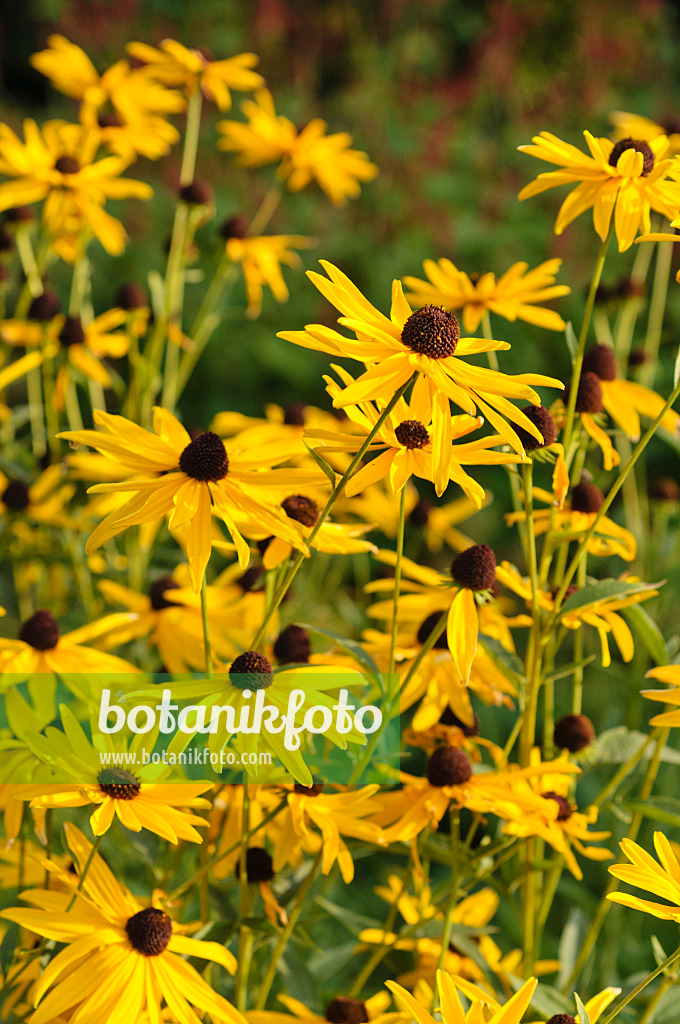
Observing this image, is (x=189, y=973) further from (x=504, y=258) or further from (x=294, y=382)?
(x=504, y=258)

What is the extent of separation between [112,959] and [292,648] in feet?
1.29

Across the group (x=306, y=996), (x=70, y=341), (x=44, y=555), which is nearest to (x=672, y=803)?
(x=306, y=996)

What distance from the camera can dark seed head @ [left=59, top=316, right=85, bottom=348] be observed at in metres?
1.84

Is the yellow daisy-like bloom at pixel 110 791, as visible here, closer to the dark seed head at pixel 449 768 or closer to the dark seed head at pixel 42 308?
the dark seed head at pixel 449 768

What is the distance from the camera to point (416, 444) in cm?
101

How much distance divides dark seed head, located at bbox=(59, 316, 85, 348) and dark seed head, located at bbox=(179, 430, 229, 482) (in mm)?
949

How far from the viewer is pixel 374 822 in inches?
44.4

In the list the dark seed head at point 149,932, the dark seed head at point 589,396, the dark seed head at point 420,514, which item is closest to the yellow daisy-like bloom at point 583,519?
the dark seed head at point 589,396

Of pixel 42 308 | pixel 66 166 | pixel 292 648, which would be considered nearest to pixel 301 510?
pixel 292 648

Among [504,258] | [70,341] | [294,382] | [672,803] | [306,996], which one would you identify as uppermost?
[504,258]

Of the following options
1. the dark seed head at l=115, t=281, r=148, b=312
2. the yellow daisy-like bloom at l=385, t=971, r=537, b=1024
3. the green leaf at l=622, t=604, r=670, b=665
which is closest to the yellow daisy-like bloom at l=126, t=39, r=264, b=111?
the dark seed head at l=115, t=281, r=148, b=312

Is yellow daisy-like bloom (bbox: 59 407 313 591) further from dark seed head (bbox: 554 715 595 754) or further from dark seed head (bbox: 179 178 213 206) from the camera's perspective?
dark seed head (bbox: 179 178 213 206)

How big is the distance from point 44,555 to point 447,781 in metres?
0.87

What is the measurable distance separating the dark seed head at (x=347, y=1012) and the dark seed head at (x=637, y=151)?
35.8 inches
